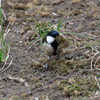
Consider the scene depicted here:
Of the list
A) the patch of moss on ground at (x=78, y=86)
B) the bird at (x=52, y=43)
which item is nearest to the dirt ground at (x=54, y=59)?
the patch of moss on ground at (x=78, y=86)

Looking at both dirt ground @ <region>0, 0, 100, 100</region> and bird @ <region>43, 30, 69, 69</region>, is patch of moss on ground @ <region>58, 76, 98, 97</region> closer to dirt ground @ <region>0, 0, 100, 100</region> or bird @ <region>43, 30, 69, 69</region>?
dirt ground @ <region>0, 0, 100, 100</region>

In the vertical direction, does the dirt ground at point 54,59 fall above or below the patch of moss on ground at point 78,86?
above

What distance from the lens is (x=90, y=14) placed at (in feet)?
15.3

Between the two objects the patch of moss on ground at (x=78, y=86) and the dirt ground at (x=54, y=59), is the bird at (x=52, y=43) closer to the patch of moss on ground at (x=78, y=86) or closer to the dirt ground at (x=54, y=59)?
the dirt ground at (x=54, y=59)

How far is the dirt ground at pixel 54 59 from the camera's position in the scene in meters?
Answer: 2.79

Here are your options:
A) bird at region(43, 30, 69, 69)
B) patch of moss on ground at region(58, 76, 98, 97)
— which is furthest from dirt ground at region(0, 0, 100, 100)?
bird at region(43, 30, 69, 69)

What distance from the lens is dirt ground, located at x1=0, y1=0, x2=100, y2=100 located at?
2795 mm

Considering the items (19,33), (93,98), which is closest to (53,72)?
(93,98)

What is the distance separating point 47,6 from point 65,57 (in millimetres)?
1990

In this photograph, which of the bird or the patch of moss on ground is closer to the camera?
the patch of moss on ground

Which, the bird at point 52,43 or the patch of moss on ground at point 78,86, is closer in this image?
the patch of moss on ground at point 78,86

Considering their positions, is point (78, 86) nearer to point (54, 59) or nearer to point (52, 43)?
point (52, 43)

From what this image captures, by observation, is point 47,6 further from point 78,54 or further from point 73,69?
point 73,69

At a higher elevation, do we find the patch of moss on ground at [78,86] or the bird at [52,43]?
the bird at [52,43]
